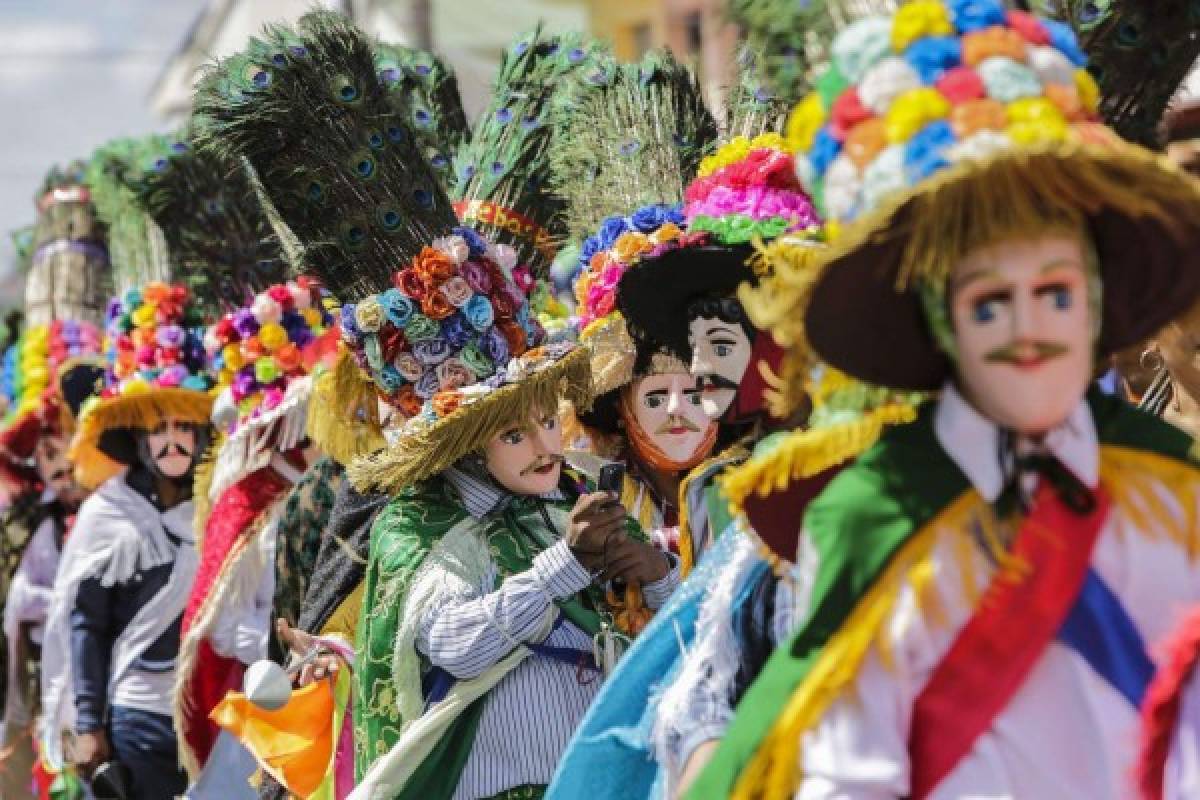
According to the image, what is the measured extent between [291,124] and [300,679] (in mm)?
1570

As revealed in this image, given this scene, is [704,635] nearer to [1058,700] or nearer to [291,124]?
[1058,700]

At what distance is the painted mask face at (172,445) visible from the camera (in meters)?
9.33

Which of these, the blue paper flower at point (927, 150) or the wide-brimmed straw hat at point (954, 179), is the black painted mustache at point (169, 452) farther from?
the blue paper flower at point (927, 150)

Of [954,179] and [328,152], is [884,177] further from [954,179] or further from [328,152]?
[328,152]

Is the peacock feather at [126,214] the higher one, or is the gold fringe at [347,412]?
the peacock feather at [126,214]

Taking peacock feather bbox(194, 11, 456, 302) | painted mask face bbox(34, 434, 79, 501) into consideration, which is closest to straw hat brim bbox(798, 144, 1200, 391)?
peacock feather bbox(194, 11, 456, 302)

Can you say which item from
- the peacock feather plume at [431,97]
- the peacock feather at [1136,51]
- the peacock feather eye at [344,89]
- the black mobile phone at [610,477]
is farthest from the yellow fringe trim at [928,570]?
the peacock feather plume at [431,97]

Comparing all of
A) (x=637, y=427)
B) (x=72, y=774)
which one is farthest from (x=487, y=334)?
(x=72, y=774)

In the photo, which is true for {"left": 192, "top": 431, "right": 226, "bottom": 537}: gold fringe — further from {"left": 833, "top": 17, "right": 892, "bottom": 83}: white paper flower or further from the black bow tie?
the black bow tie

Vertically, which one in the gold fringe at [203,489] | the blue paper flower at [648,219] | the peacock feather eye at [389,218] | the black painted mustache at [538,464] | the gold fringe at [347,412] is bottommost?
the gold fringe at [203,489]

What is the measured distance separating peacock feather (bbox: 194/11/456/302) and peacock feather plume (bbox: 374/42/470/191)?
0.95 metres

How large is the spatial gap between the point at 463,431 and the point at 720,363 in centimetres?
72

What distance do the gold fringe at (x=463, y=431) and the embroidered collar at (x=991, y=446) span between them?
2.41 meters

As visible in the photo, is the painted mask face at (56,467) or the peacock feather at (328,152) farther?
the painted mask face at (56,467)
